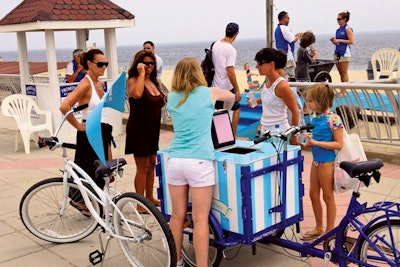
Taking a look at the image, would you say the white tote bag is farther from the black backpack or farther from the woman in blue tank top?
the woman in blue tank top

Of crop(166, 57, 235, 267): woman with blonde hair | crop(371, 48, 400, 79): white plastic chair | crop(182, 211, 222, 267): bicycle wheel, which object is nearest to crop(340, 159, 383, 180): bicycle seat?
crop(166, 57, 235, 267): woman with blonde hair

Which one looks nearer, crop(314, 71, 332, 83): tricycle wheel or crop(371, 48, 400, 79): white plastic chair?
crop(314, 71, 332, 83): tricycle wheel

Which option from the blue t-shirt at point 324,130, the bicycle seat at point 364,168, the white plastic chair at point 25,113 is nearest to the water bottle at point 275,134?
the blue t-shirt at point 324,130

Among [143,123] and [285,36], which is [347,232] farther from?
[285,36]

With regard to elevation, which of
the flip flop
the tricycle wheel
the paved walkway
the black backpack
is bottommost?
the paved walkway

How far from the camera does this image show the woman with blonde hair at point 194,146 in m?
3.75

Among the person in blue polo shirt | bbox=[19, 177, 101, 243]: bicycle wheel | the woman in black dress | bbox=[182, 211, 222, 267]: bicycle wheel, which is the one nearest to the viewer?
bbox=[182, 211, 222, 267]: bicycle wheel

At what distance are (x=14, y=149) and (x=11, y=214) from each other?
4.03 m

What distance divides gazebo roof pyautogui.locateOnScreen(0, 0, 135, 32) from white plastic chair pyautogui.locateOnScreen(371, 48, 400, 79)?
6446 millimetres

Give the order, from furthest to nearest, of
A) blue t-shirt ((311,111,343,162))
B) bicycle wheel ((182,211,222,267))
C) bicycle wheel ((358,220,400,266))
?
1. blue t-shirt ((311,111,343,162))
2. bicycle wheel ((182,211,222,267))
3. bicycle wheel ((358,220,400,266))

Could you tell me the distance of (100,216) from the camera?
14.7 feet

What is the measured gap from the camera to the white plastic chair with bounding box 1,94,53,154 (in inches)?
367

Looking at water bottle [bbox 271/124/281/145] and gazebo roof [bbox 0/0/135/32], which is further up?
gazebo roof [bbox 0/0/135/32]

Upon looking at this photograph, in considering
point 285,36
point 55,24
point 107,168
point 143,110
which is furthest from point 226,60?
point 107,168
